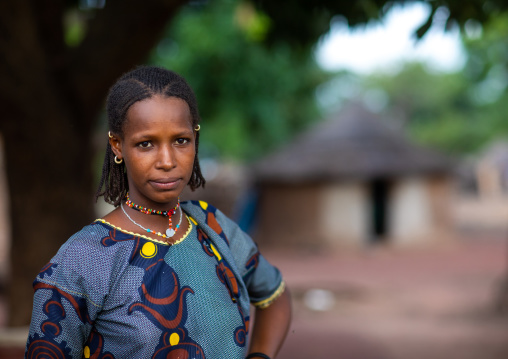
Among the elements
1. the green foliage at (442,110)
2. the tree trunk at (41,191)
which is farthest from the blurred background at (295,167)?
the green foliage at (442,110)

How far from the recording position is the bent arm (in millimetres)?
1737

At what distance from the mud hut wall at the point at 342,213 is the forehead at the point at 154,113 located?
43.2 ft

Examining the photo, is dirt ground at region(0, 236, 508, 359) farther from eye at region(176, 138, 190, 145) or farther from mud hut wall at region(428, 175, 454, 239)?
eye at region(176, 138, 190, 145)

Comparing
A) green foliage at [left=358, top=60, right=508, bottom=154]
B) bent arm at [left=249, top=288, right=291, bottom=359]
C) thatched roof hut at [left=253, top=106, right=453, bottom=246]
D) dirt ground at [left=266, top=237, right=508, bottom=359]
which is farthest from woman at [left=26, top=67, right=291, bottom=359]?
green foliage at [left=358, top=60, right=508, bottom=154]

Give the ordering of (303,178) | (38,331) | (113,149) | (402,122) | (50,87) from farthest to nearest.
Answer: (402,122) → (303,178) → (50,87) → (113,149) → (38,331)

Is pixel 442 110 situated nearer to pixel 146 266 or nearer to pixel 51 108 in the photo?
pixel 51 108

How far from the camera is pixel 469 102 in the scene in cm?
3641

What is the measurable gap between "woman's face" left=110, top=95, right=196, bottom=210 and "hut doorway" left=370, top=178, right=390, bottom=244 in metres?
13.8

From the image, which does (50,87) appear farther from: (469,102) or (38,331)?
(469,102)

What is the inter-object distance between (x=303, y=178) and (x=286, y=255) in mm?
1997

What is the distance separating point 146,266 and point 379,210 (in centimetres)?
1581

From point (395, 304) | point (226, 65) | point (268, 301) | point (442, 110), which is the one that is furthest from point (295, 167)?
point (442, 110)

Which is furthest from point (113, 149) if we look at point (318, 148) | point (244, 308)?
point (318, 148)

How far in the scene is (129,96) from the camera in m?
1.46
